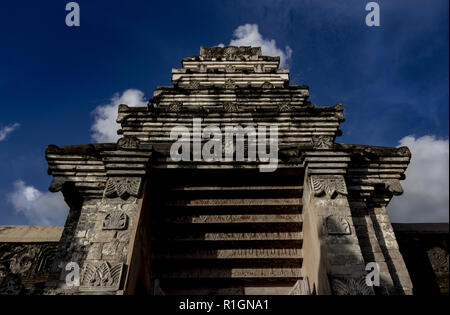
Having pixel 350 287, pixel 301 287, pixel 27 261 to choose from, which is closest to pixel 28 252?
pixel 27 261

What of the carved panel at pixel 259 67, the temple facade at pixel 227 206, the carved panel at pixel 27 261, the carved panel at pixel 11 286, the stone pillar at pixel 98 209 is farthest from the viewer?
the carved panel at pixel 259 67

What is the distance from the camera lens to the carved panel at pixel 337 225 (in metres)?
6.05

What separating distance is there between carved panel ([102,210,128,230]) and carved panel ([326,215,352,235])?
12.8ft

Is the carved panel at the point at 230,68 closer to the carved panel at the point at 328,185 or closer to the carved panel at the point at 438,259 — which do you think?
the carved panel at the point at 328,185

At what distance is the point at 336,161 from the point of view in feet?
23.1

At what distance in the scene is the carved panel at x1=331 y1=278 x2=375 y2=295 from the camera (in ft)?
17.5

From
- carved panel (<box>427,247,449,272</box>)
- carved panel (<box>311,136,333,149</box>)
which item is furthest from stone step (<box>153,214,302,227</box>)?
carved panel (<box>427,247,449,272</box>)

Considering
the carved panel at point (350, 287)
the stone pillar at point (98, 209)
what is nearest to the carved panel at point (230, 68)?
the stone pillar at point (98, 209)

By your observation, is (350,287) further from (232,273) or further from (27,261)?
(27,261)

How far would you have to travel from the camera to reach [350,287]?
5.38 m

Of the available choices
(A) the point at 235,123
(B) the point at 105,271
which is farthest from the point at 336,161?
(B) the point at 105,271

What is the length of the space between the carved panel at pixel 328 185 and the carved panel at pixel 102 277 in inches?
160

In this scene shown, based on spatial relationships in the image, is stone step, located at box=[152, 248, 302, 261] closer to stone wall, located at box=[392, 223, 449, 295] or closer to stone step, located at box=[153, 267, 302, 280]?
stone step, located at box=[153, 267, 302, 280]
